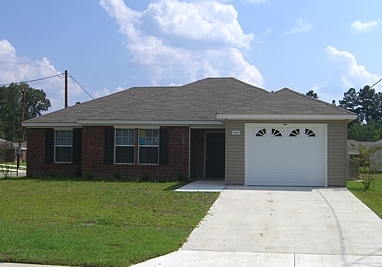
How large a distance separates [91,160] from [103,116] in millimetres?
1956

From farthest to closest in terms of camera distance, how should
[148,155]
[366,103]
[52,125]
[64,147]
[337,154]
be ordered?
1. [366,103]
2. [64,147]
3. [52,125]
4. [148,155]
5. [337,154]

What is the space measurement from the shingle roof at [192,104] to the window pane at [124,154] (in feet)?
4.27

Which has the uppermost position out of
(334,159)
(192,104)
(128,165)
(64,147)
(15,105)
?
(15,105)

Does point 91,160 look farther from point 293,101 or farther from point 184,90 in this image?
point 293,101

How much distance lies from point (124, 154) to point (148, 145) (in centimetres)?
111

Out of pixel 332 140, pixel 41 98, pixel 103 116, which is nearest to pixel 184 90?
pixel 103 116

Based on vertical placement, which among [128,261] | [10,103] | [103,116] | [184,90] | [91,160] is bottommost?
[128,261]

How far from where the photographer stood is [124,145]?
66.3ft

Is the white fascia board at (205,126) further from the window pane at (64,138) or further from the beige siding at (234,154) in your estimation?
the window pane at (64,138)

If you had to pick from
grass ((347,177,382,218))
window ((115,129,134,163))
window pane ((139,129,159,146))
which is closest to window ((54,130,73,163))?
window ((115,129,134,163))

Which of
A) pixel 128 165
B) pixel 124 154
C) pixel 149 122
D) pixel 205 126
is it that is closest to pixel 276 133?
pixel 205 126

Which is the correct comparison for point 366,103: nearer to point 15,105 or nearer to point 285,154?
point 15,105

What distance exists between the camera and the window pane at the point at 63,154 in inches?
865

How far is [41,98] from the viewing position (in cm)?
9500
